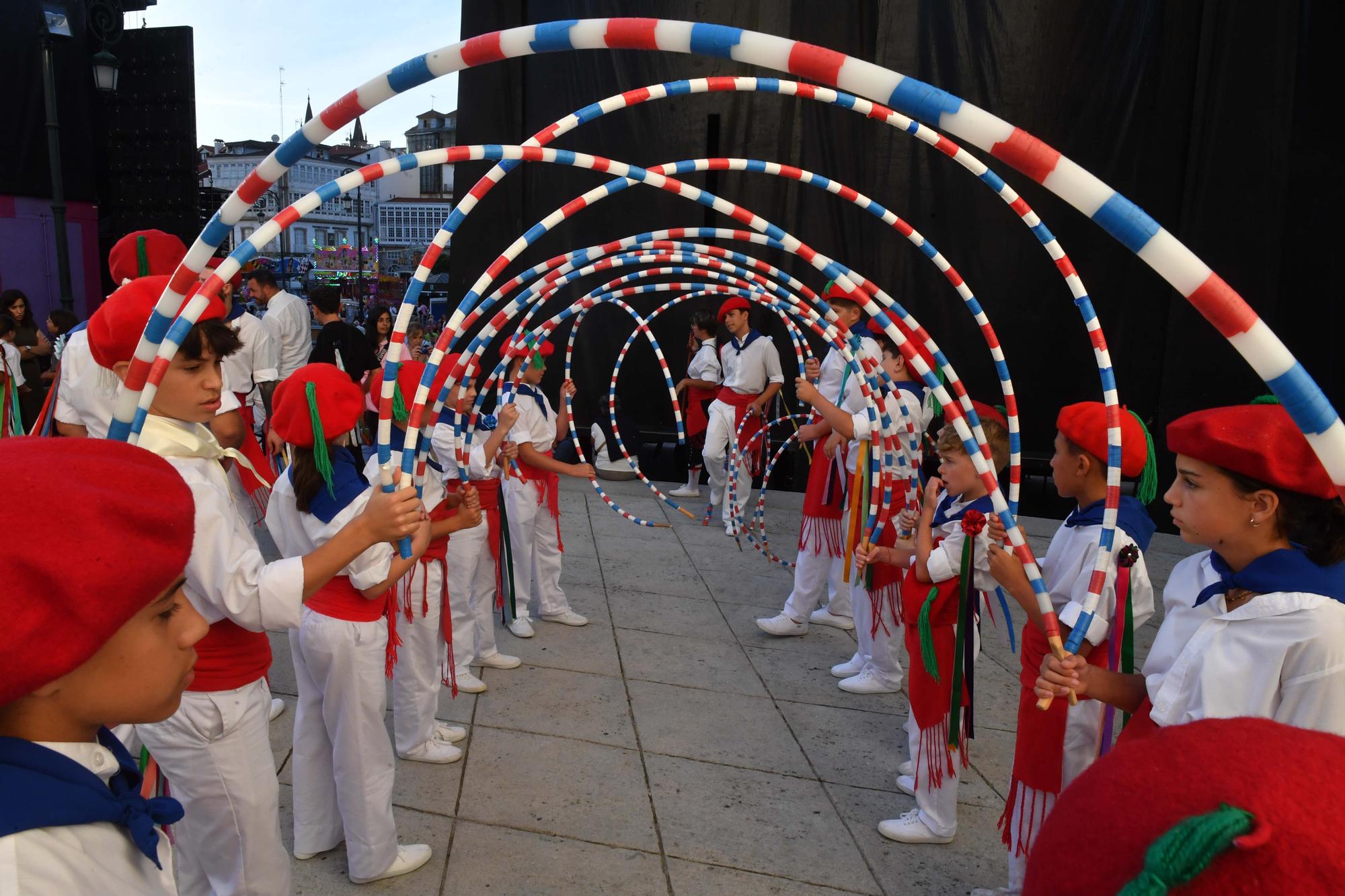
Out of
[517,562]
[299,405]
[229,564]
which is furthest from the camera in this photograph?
[517,562]

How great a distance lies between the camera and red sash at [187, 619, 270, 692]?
211 cm

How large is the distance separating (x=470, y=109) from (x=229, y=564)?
28.6 ft

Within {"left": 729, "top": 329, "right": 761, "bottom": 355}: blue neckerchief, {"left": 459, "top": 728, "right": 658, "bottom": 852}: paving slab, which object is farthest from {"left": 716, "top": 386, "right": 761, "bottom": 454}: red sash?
{"left": 459, "top": 728, "right": 658, "bottom": 852}: paving slab

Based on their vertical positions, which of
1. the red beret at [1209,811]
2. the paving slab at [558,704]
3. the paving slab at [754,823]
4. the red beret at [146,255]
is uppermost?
the red beret at [146,255]

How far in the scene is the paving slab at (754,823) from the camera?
3.06 meters

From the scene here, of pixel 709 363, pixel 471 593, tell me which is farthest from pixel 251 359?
pixel 709 363

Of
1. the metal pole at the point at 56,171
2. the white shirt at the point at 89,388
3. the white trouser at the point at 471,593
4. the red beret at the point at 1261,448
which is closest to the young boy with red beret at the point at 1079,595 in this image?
the red beret at the point at 1261,448

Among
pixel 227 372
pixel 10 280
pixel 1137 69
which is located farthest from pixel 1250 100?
pixel 10 280

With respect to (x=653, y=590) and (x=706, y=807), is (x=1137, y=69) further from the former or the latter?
(x=706, y=807)

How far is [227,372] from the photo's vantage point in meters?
5.53

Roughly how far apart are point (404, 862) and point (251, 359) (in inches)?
163

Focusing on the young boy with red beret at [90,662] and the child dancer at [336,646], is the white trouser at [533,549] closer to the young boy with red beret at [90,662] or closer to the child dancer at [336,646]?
the child dancer at [336,646]

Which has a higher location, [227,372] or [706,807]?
[227,372]

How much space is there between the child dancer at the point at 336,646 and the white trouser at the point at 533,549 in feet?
7.12
